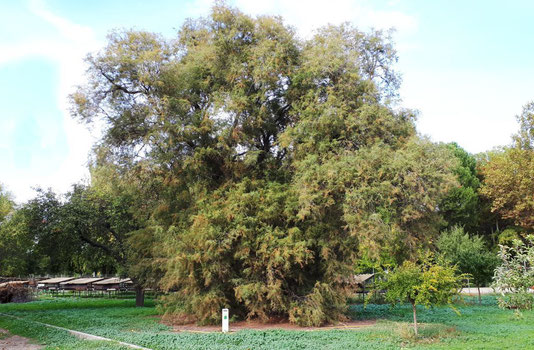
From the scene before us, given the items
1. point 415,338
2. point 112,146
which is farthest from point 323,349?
point 112,146

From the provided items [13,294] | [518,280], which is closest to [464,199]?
[13,294]

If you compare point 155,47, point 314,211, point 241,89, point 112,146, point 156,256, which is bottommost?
point 156,256

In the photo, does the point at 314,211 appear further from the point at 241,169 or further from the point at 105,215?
A: the point at 105,215

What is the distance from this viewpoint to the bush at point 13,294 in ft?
110

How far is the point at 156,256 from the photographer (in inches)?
866

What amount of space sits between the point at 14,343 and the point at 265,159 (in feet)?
40.3

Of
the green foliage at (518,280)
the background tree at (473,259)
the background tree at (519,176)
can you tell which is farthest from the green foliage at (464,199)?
the green foliage at (518,280)

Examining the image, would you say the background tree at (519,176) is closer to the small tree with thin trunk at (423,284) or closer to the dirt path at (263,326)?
the dirt path at (263,326)

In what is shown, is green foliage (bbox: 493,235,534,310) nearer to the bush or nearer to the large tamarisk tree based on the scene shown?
the large tamarisk tree

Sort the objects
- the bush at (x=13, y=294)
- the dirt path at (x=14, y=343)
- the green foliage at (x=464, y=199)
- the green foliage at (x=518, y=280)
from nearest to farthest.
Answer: the green foliage at (x=518, y=280)
the dirt path at (x=14, y=343)
the bush at (x=13, y=294)
the green foliage at (x=464, y=199)

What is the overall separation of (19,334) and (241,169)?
427 inches

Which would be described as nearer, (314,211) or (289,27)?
(314,211)

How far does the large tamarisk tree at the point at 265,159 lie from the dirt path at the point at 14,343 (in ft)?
20.0

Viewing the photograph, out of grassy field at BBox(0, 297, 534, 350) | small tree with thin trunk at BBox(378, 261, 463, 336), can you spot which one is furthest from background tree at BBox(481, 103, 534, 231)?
small tree with thin trunk at BBox(378, 261, 463, 336)
